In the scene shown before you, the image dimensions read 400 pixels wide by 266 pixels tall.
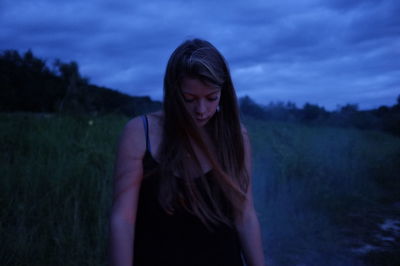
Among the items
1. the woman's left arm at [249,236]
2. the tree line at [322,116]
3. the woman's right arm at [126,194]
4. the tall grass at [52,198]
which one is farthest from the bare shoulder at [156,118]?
the tree line at [322,116]

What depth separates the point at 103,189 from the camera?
377 centimetres

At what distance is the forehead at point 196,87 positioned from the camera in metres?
1.48

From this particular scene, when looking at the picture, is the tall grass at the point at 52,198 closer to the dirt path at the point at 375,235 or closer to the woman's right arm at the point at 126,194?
the woman's right arm at the point at 126,194

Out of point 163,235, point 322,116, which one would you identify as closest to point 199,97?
point 163,235

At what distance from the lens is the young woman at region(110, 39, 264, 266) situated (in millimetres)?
1399

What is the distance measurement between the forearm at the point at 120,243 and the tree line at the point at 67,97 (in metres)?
5.26

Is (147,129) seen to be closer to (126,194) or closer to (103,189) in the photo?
(126,194)

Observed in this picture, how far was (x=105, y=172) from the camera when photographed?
167 inches

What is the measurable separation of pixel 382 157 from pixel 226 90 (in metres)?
6.68

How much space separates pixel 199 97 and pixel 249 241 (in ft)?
2.52

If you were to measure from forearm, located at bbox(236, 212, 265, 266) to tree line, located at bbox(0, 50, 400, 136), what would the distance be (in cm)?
509

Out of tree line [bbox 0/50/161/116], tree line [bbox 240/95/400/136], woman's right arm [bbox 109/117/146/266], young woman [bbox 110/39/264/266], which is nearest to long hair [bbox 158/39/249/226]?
young woman [bbox 110/39/264/266]

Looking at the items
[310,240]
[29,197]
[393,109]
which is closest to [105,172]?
[29,197]

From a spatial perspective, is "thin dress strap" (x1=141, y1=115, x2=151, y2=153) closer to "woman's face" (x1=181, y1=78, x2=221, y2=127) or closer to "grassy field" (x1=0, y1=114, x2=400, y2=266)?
"woman's face" (x1=181, y1=78, x2=221, y2=127)
